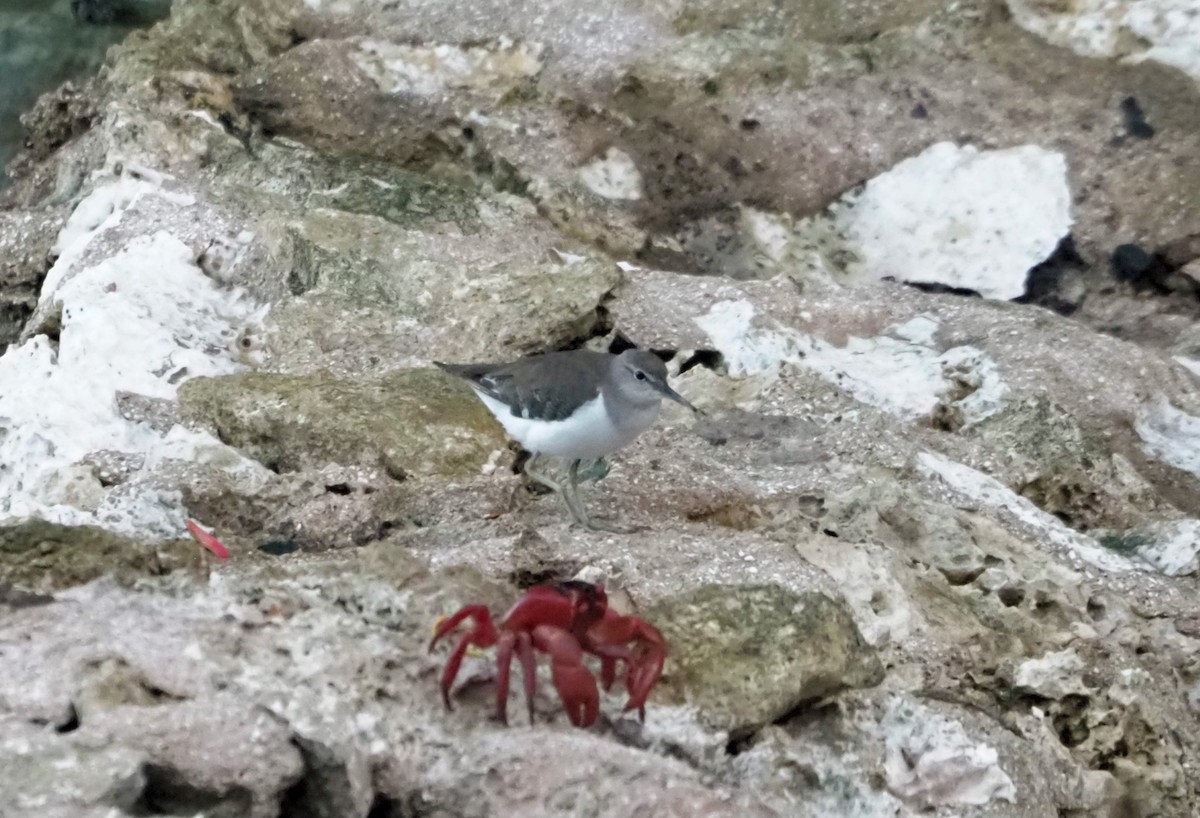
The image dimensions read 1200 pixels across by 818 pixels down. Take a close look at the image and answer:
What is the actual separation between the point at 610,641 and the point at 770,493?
1604 millimetres

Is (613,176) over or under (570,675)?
under

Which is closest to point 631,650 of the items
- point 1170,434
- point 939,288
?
point 1170,434

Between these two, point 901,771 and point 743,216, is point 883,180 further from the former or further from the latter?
point 901,771

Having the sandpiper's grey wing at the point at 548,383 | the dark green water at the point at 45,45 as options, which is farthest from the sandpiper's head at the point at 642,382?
the dark green water at the point at 45,45

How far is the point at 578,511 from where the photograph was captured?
15.0 feet

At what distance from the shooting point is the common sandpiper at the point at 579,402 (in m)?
4.45

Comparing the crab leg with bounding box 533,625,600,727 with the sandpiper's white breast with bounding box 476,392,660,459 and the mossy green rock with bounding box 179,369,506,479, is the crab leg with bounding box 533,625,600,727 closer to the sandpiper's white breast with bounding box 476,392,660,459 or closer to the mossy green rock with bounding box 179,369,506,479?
the sandpiper's white breast with bounding box 476,392,660,459

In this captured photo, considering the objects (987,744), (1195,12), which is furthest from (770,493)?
(1195,12)

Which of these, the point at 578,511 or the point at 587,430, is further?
the point at 578,511

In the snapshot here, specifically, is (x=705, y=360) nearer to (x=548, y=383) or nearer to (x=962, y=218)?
(x=548, y=383)

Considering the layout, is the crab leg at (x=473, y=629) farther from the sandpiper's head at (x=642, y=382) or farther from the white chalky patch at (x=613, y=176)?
the white chalky patch at (x=613, y=176)

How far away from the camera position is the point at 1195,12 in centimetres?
735

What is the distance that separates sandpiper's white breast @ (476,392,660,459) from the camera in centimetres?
445

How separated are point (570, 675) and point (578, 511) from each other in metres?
1.38
